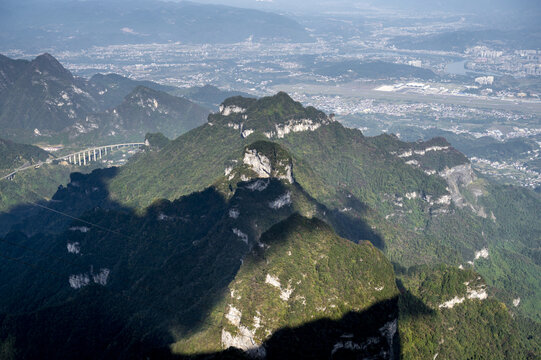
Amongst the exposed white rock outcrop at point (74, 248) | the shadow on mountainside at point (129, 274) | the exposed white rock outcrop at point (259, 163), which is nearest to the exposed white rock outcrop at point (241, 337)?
the shadow on mountainside at point (129, 274)

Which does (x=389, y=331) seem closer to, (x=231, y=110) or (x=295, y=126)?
(x=295, y=126)

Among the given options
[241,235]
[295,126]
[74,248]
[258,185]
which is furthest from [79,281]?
[295,126]

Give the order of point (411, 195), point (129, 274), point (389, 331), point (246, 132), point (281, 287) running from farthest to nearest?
point (411, 195) → point (246, 132) → point (129, 274) → point (281, 287) → point (389, 331)

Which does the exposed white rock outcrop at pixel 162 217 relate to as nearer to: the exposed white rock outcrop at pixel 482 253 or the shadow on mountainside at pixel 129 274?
the shadow on mountainside at pixel 129 274

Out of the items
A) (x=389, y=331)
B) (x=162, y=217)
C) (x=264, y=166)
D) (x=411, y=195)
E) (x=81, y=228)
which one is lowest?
(x=411, y=195)

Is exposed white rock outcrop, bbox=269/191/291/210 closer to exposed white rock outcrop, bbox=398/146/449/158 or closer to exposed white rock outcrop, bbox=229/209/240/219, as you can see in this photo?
exposed white rock outcrop, bbox=229/209/240/219

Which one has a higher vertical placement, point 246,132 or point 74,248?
point 246,132
